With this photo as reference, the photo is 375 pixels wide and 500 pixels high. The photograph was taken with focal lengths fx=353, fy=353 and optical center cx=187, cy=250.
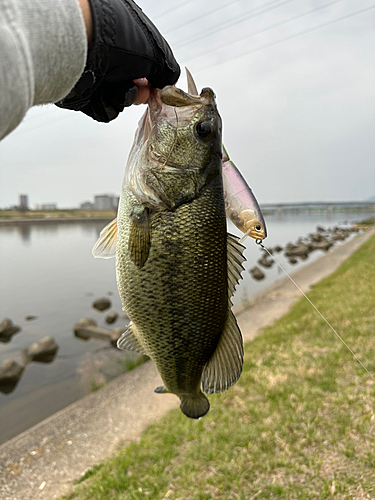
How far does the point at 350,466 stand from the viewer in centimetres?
357

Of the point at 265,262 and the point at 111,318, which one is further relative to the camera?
the point at 265,262

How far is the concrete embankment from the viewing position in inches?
195

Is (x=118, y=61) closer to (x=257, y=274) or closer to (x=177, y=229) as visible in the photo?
(x=177, y=229)

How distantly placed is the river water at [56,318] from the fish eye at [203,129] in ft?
4.73

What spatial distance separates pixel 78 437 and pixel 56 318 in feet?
33.2

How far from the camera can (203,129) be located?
1.71m

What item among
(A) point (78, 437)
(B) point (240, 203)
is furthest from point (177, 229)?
(A) point (78, 437)

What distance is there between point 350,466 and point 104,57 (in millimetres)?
4172

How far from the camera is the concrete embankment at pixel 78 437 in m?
4.96

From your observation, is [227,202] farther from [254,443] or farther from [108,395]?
[108,395]

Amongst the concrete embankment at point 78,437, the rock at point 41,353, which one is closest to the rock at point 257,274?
the rock at point 41,353

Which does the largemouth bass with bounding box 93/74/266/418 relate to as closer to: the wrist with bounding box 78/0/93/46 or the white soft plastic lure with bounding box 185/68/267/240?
the white soft plastic lure with bounding box 185/68/267/240

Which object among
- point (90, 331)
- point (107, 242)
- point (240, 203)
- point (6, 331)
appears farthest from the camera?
A: point (6, 331)

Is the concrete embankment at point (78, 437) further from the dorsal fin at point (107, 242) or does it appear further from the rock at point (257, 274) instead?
the rock at point (257, 274)
